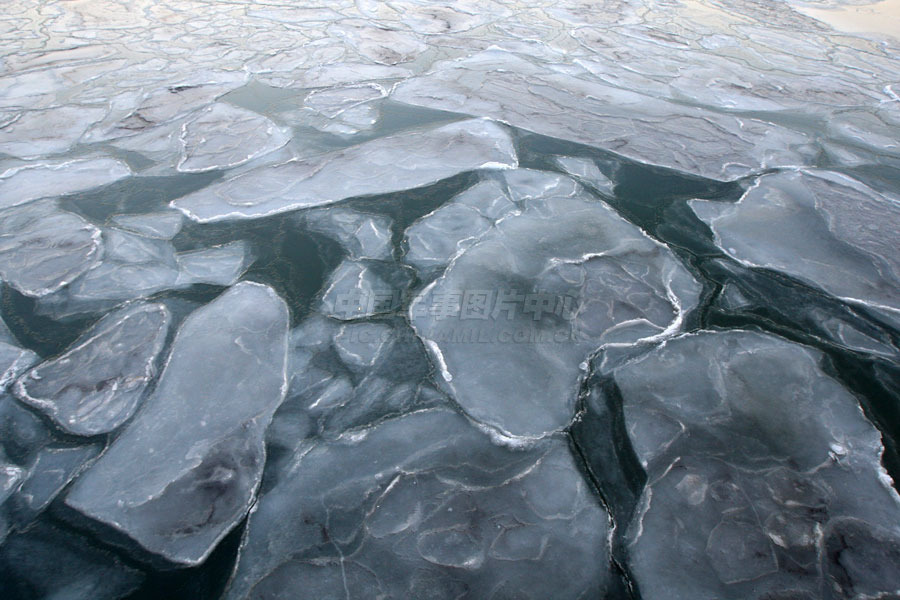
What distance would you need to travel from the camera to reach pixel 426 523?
148 cm

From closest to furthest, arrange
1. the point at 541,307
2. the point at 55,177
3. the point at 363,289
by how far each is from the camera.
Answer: the point at 541,307, the point at 363,289, the point at 55,177

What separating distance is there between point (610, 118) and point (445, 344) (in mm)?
2545

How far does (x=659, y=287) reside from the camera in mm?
2262

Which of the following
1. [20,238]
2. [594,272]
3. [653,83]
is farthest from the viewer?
[653,83]

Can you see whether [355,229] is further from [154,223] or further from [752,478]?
[752,478]

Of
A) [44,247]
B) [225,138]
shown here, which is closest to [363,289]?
[44,247]

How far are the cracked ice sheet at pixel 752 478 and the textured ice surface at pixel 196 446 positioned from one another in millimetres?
1192

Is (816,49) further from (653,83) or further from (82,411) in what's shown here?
(82,411)

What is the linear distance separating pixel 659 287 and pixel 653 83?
2.90 meters

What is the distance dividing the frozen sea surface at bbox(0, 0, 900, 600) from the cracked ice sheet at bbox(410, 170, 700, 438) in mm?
14

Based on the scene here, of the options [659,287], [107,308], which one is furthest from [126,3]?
[659,287]

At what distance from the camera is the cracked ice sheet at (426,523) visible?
1.37 meters

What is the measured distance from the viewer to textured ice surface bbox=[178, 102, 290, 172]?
10.4ft

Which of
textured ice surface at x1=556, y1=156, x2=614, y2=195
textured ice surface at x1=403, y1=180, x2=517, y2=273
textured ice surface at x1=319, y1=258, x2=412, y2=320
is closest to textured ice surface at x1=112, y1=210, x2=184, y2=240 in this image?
textured ice surface at x1=319, y1=258, x2=412, y2=320
